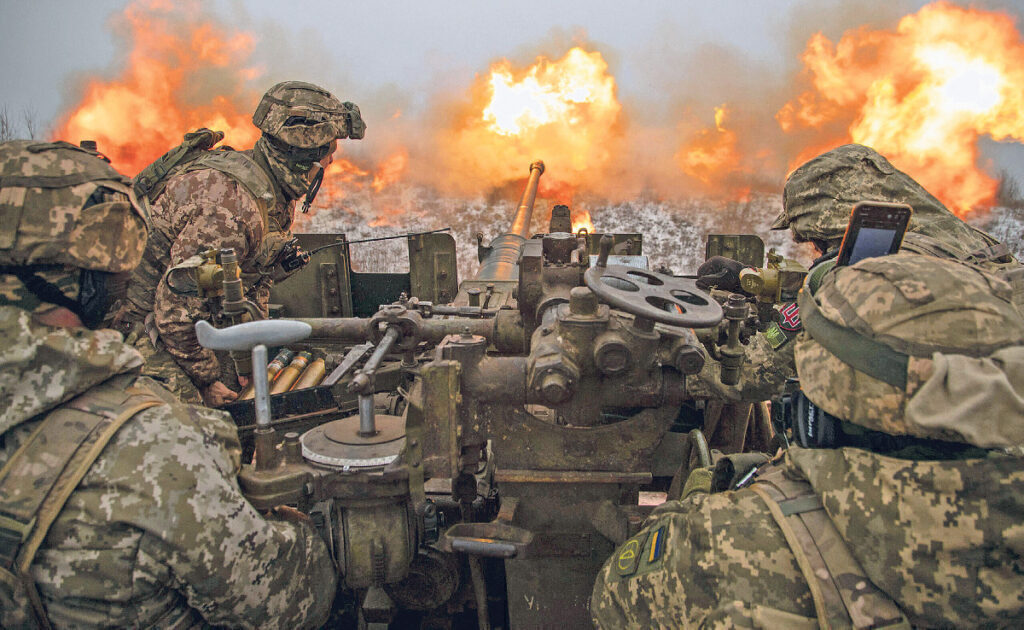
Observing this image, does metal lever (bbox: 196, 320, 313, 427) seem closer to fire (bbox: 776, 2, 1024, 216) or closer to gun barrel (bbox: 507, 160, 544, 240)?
gun barrel (bbox: 507, 160, 544, 240)

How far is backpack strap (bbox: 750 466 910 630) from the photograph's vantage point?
5.44 feet

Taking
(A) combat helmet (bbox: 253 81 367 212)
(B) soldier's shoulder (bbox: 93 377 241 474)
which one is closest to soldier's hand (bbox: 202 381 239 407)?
(A) combat helmet (bbox: 253 81 367 212)

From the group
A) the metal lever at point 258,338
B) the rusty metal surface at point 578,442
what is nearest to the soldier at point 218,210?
the metal lever at point 258,338

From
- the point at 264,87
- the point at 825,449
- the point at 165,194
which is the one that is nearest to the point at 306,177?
the point at 165,194

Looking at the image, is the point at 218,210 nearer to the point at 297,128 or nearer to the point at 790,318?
the point at 297,128

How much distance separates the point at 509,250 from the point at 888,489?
5275mm

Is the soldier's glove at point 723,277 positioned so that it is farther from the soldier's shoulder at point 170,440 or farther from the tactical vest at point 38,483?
the tactical vest at point 38,483

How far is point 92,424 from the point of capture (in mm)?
1892

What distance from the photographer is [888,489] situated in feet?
5.50

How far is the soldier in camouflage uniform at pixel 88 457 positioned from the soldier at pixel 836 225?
2087 millimetres

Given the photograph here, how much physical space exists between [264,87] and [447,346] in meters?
17.4

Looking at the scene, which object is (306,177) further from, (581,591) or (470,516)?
(581,591)

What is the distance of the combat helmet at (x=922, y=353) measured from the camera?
1.50 meters

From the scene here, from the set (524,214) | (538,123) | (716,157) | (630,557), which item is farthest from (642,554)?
(716,157)
